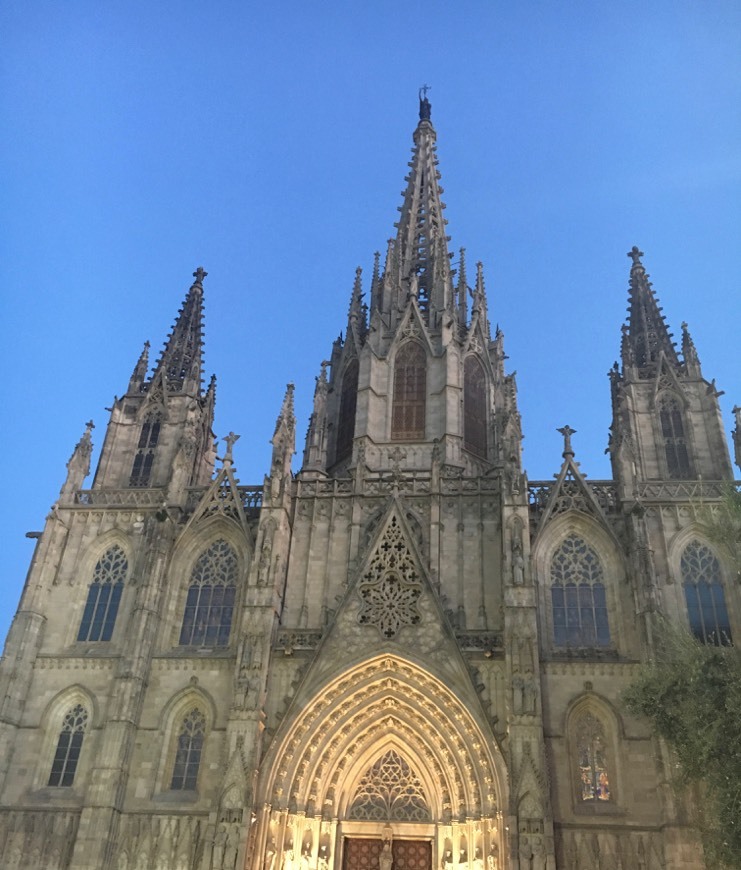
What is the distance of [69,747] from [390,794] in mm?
9921

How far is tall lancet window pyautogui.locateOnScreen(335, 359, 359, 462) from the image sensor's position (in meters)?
32.3

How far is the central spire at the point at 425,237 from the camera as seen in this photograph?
3600 cm

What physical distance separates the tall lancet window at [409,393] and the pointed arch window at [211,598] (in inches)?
323

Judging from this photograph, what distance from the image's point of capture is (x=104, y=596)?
27594 millimetres

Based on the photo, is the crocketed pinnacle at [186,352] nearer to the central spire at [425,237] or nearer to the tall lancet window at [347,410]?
the tall lancet window at [347,410]

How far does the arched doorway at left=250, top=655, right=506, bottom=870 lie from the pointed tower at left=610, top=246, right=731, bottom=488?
31.6 feet

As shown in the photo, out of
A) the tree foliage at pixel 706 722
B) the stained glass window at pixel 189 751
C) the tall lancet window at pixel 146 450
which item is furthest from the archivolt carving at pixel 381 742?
the tall lancet window at pixel 146 450

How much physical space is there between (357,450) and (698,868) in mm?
16600

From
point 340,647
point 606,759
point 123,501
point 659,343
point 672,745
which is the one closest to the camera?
point 672,745

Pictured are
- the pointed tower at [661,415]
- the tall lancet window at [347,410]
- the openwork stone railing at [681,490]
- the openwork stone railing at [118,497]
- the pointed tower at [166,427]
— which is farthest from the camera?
the tall lancet window at [347,410]

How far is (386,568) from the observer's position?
25.7 m

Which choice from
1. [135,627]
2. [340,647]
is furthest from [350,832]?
[135,627]

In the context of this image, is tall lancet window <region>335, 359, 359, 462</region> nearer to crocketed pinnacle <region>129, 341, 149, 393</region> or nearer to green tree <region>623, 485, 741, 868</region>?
crocketed pinnacle <region>129, 341, 149, 393</region>

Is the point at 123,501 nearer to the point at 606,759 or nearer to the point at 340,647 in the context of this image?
the point at 340,647
